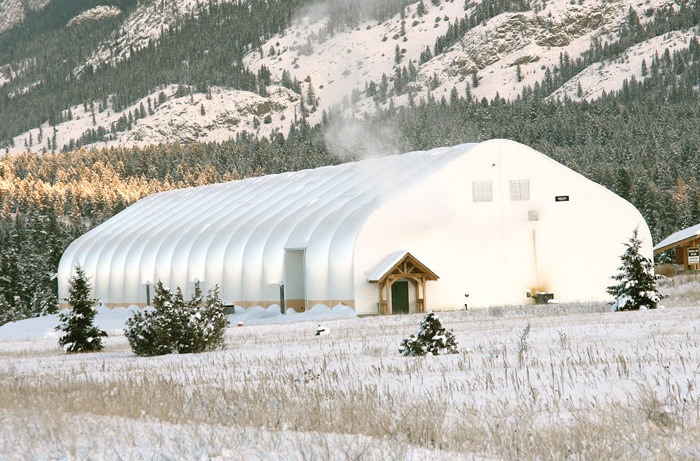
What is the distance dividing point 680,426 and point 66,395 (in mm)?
8629

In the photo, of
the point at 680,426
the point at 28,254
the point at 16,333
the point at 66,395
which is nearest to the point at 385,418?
the point at 680,426

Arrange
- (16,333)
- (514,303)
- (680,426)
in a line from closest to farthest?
(680,426) < (514,303) < (16,333)

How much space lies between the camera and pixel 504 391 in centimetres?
1359

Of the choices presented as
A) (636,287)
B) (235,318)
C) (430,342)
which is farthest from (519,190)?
(430,342)

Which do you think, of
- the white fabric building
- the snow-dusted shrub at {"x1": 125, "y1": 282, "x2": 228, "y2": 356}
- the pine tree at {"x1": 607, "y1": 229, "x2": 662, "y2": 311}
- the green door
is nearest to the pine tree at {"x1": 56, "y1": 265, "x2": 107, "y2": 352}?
the snow-dusted shrub at {"x1": 125, "y1": 282, "x2": 228, "y2": 356}

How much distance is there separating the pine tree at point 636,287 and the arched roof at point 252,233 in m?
15.9

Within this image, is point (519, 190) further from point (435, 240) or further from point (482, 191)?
point (435, 240)

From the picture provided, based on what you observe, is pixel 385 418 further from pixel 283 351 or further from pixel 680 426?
pixel 283 351

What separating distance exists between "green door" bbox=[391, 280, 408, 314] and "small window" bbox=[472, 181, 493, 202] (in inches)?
270

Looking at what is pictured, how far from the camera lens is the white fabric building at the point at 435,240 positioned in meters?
49.2

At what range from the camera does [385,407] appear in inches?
480

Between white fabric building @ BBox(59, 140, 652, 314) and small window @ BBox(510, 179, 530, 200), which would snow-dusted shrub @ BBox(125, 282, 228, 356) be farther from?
small window @ BBox(510, 179, 530, 200)

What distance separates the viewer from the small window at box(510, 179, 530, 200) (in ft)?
174

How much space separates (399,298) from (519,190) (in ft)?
31.8
